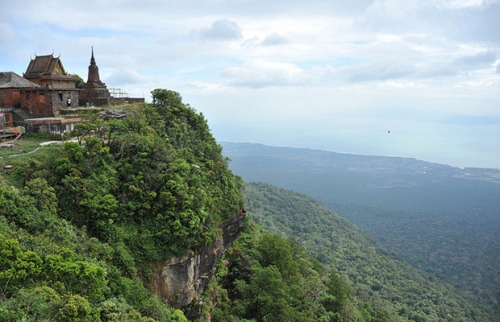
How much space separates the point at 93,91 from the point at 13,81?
23.1 ft

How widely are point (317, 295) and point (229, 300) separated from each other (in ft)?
29.9

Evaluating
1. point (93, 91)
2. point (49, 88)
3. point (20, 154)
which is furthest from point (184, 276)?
point (93, 91)

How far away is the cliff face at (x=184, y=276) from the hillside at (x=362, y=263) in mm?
29841

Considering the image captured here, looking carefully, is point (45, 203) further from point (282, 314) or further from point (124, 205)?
point (282, 314)

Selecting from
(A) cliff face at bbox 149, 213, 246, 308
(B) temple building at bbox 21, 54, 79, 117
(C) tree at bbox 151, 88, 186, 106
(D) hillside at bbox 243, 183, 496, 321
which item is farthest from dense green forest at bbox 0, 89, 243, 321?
(D) hillside at bbox 243, 183, 496, 321

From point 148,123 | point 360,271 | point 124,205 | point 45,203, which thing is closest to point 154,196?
point 124,205

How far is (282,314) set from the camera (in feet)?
82.3

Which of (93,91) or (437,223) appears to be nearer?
(93,91)

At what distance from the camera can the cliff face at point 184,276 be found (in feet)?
66.7

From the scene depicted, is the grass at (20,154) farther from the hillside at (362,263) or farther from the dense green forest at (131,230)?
the hillside at (362,263)

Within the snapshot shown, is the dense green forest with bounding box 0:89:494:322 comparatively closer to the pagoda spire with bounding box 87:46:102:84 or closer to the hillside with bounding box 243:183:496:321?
the pagoda spire with bounding box 87:46:102:84

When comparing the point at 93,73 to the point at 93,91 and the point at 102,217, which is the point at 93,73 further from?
the point at 102,217

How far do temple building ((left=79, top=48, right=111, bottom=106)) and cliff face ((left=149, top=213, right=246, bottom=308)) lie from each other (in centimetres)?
2118

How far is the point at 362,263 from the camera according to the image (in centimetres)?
6994
